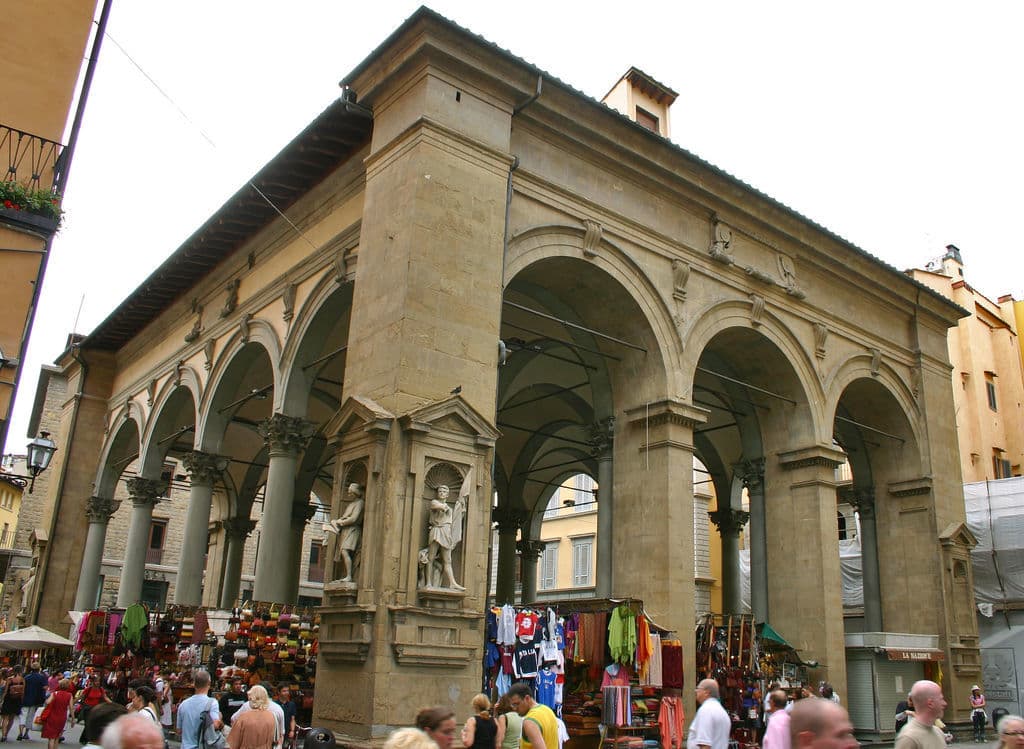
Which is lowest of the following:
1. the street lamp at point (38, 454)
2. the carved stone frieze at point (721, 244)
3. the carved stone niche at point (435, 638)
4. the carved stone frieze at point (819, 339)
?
the carved stone niche at point (435, 638)

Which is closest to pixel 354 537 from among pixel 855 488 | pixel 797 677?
pixel 797 677

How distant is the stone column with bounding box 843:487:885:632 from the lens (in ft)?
61.4

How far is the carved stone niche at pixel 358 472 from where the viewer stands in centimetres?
1003

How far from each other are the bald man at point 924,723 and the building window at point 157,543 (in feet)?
110

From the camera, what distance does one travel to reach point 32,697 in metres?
15.2

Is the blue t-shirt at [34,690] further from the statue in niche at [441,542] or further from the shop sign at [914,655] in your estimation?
the shop sign at [914,655]

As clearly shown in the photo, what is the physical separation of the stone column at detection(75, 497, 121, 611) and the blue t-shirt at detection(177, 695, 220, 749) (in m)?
14.6

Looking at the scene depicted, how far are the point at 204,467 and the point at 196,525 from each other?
3.53 feet

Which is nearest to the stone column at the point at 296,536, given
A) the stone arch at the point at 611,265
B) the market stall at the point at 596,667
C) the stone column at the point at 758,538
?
the stone column at the point at 758,538

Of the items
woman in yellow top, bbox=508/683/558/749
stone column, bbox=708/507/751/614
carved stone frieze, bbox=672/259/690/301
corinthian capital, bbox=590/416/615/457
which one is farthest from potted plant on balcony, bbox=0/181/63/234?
stone column, bbox=708/507/751/614

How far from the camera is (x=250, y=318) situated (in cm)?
1644

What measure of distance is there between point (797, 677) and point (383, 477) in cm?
884

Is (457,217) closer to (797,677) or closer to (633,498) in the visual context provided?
(633,498)

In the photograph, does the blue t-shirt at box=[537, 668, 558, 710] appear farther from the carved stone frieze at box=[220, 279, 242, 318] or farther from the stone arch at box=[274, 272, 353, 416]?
the carved stone frieze at box=[220, 279, 242, 318]
